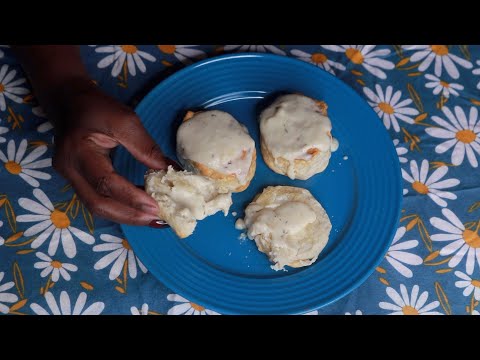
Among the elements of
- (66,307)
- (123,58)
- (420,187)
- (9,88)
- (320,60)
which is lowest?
(66,307)

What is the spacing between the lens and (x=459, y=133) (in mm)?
2768

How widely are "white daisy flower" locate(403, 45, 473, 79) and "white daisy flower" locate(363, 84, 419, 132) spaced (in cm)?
25

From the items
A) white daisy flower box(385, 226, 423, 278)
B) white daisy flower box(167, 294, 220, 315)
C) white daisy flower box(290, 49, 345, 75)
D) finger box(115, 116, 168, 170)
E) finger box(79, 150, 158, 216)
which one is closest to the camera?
finger box(79, 150, 158, 216)

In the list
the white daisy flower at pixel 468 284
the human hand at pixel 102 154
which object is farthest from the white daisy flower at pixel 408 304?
the human hand at pixel 102 154

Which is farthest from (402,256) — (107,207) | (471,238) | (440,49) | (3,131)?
(3,131)

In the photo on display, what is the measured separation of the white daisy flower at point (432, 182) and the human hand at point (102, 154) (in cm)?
124

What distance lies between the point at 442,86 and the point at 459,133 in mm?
297

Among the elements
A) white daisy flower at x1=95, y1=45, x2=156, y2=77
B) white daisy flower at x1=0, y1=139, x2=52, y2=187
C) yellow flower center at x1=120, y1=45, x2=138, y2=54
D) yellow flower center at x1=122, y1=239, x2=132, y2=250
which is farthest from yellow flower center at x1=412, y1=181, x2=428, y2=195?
white daisy flower at x1=0, y1=139, x2=52, y2=187

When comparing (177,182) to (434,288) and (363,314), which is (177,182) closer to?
(363,314)

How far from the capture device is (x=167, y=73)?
2887mm

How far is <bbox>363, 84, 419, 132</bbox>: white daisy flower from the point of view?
2793 millimetres

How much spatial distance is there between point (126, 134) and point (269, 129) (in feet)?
2.23

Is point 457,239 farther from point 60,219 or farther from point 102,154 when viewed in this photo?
point 60,219

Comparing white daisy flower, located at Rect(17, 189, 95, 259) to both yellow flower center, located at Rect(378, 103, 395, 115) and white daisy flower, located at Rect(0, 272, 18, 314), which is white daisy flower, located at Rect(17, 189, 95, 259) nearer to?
white daisy flower, located at Rect(0, 272, 18, 314)
